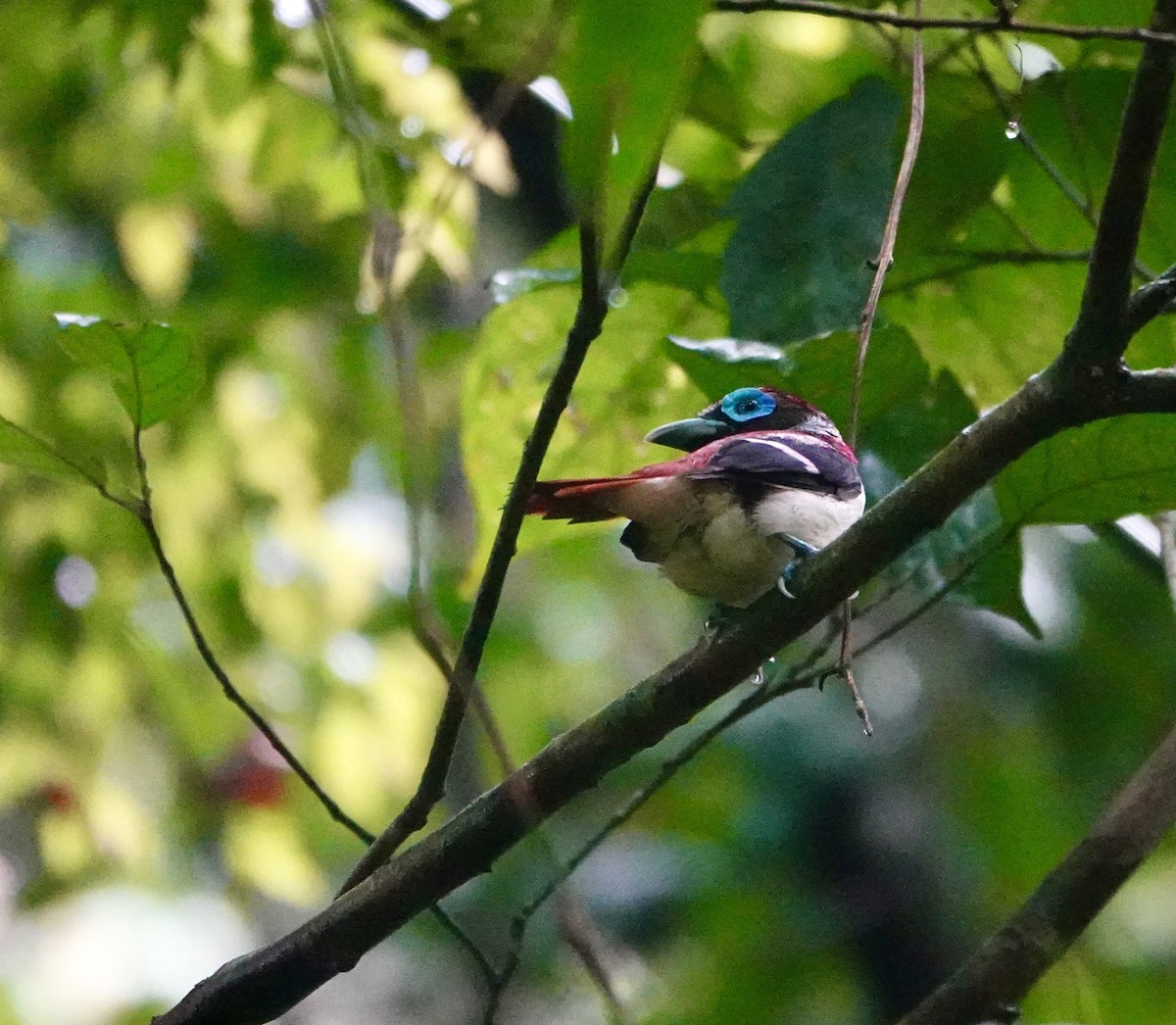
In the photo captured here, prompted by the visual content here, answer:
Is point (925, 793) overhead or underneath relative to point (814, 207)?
underneath

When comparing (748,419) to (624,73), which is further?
(748,419)

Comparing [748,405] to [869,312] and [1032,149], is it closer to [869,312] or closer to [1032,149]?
[1032,149]

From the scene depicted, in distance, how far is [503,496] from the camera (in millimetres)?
2025

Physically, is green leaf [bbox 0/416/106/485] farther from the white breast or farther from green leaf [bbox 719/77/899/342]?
green leaf [bbox 719/77/899/342]

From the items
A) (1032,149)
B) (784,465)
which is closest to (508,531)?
(784,465)

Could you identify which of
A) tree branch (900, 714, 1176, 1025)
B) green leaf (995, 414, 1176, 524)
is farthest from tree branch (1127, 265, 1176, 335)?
tree branch (900, 714, 1176, 1025)

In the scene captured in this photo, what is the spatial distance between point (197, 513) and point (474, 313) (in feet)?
4.75

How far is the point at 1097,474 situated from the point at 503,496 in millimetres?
821

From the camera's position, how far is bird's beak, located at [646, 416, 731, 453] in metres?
1.96

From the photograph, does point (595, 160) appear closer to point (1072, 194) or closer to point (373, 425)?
point (1072, 194)

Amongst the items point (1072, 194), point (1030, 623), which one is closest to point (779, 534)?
point (1030, 623)

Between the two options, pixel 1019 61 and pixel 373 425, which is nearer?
pixel 1019 61

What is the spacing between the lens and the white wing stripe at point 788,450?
1.96 metres

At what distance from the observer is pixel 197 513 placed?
4.09 metres
